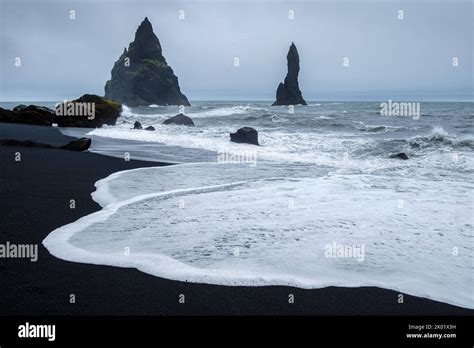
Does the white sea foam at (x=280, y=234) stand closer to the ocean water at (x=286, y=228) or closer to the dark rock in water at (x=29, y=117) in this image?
the ocean water at (x=286, y=228)

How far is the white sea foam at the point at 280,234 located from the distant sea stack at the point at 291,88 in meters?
106

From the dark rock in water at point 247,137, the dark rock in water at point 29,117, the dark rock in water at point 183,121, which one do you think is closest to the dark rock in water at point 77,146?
the dark rock in water at point 247,137

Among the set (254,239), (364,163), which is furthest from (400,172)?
(254,239)

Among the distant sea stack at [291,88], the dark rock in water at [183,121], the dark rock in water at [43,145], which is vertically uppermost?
the distant sea stack at [291,88]

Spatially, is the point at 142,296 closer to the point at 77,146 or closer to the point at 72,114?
the point at 77,146

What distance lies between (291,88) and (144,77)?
42627 mm

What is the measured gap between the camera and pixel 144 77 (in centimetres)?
10912

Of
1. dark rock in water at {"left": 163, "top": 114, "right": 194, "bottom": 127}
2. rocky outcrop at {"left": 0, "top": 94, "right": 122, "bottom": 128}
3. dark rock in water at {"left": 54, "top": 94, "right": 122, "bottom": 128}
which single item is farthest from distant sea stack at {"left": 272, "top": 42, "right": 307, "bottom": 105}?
rocky outcrop at {"left": 0, "top": 94, "right": 122, "bottom": 128}

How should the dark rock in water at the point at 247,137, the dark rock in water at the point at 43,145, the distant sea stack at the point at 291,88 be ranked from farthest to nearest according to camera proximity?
the distant sea stack at the point at 291,88 < the dark rock in water at the point at 247,137 < the dark rock in water at the point at 43,145

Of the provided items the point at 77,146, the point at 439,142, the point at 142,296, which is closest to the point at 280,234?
the point at 142,296

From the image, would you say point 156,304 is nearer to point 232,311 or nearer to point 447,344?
point 232,311

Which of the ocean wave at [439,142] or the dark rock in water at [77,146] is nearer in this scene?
the dark rock in water at [77,146]

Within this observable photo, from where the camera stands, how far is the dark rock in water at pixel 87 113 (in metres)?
28.3

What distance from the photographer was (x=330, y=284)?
447 cm
